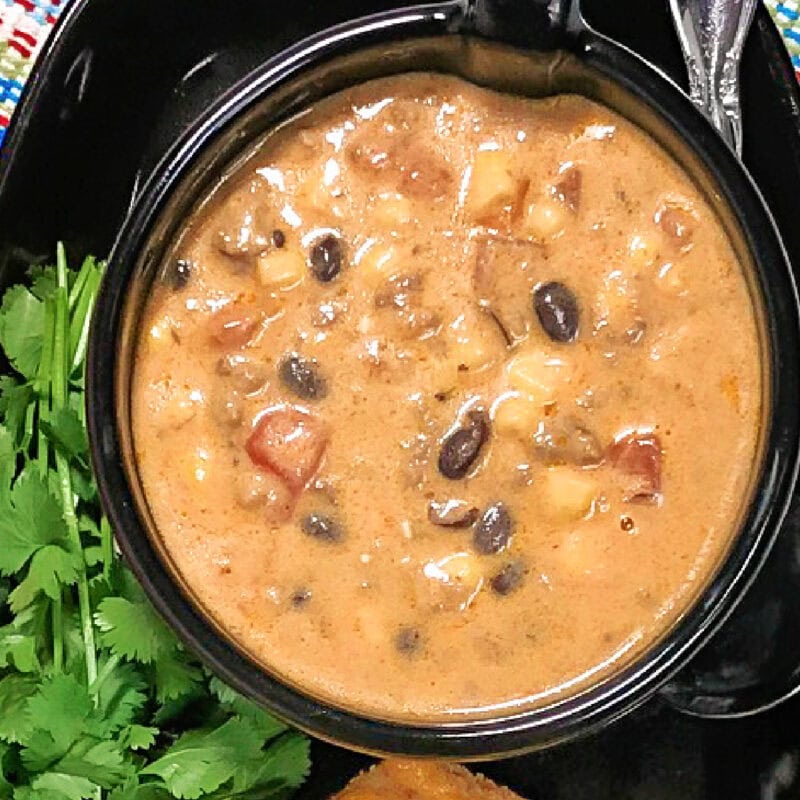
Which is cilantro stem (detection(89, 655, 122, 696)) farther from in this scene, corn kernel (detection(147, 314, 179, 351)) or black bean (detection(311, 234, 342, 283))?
black bean (detection(311, 234, 342, 283))

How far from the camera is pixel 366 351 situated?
1763mm

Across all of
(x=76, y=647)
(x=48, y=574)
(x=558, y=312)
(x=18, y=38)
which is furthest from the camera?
(x=18, y=38)

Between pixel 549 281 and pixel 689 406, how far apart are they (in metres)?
0.23

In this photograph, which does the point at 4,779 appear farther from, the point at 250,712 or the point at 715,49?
the point at 715,49

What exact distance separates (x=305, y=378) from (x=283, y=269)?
0.44 feet

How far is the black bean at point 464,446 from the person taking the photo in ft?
5.69

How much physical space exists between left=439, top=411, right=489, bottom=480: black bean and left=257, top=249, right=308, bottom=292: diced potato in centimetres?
27

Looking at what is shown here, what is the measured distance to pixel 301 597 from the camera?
70.8 inches

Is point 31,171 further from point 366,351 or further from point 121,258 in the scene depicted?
point 366,351

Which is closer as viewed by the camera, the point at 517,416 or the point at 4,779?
the point at 517,416

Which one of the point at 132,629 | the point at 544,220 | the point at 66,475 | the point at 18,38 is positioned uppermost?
the point at 18,38

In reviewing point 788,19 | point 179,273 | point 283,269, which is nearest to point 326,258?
point 283,269

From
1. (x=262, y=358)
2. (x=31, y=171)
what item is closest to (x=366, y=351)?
(x=262, y=358)

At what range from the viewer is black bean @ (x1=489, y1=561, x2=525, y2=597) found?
5.80ft
